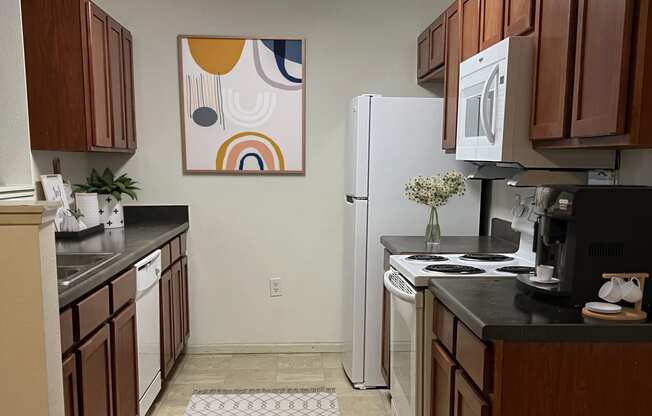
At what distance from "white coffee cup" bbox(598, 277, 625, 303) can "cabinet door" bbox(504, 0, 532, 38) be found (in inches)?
37.7

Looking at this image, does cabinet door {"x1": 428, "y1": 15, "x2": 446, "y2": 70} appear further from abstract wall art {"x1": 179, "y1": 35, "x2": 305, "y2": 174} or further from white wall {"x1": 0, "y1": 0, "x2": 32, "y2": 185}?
white wall {"x1": 0, "y1": 0, "x2": 32, "y2": 185}

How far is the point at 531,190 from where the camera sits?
254 centimetres

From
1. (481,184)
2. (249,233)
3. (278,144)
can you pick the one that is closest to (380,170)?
(481,184)

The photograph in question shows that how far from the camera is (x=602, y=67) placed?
4.74 feet

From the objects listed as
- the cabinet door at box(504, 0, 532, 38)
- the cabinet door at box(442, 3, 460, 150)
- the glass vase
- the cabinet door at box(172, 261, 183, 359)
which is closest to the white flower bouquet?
the glass vase

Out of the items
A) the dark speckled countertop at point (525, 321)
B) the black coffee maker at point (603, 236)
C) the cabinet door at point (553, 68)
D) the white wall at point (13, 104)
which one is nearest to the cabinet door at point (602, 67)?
the cabinet door at point (553, 68)

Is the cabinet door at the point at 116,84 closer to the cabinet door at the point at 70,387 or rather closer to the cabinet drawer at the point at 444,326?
the cabinet door at the point at 70,387

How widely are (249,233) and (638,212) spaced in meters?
2.51

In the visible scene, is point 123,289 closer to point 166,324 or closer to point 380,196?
point 166,324

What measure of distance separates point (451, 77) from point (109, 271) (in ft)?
6.31

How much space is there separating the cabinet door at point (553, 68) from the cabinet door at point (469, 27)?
536 mm

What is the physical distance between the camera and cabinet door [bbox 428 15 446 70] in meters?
2.88

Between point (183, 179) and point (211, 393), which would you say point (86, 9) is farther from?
point (211, 393)

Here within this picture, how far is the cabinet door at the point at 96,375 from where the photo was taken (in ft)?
5.69
